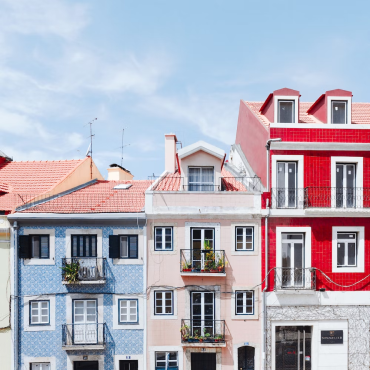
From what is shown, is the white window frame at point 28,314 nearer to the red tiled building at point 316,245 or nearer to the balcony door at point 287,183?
the red tiled building at point 316,245

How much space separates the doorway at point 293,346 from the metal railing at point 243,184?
6353mm

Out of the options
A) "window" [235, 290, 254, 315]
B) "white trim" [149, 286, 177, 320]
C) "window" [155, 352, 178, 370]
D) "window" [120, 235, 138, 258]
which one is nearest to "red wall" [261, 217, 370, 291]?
"window" [235, 290, 254, 315]

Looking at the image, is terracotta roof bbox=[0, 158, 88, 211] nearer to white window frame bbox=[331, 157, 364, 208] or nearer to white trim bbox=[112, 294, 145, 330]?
white trim bbox=[112, 294, 145, 330]

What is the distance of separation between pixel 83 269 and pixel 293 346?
1002 cm

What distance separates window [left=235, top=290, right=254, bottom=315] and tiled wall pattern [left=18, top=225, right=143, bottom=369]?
171 inches

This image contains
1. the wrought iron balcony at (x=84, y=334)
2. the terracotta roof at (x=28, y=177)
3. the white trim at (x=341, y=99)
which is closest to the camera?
the wrought iron balcony at (x=84, y=334)

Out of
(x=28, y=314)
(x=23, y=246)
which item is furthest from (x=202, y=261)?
(x=28, y=314)

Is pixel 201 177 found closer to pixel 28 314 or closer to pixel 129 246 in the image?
pixel 129 246

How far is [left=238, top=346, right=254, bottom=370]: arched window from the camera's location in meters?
16.7

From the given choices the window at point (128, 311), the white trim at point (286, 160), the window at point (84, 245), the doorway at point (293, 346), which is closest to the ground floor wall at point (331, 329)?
the doorway at point (293, 346)

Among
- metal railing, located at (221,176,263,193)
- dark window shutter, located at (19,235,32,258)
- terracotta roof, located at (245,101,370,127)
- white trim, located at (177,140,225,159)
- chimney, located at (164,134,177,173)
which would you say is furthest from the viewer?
chimney, located at (164,134,177,173)

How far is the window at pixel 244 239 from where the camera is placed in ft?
55.1

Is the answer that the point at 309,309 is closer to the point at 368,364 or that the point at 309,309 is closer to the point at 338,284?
the point at 338,284

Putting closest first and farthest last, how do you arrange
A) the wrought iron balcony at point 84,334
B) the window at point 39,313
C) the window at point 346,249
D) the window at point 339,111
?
the wrought iron balcony at point 84,334 < the window at point 39,313 < the window at point 346,249 < the window at point 339,111
